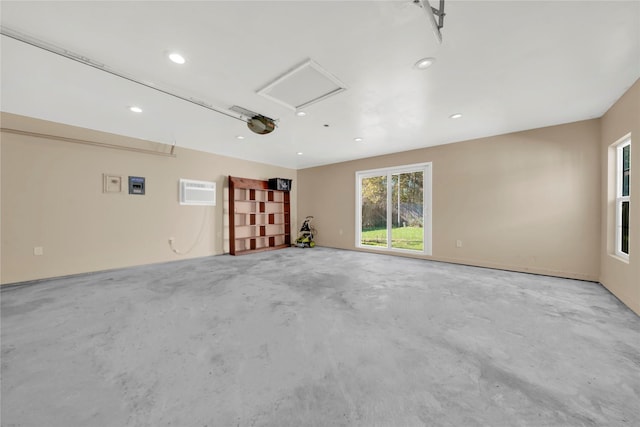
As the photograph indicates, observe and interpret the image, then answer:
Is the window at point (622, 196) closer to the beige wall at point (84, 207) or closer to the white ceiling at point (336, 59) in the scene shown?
the white ceiling at point (336, 59)

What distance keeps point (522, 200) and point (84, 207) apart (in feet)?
24.7

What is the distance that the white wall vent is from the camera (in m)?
5.02

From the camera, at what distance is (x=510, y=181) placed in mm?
4047

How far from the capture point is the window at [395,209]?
201 inches

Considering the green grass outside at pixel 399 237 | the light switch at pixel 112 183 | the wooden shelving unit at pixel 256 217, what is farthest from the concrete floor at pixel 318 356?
the wooden shelving unit at pixel 256 217

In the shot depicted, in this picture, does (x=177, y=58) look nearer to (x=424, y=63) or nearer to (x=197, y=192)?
(x=424, y=63)

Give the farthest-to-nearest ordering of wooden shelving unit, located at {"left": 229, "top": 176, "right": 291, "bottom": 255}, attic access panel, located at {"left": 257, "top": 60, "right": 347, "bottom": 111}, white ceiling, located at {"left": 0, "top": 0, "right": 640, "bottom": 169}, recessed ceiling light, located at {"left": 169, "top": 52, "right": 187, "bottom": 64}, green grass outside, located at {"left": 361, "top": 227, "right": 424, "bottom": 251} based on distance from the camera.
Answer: wooden shelving unit, located at {"left": 229, "top": 176, "right": 291, "bottom": 255}, green grass outside, located at {"left": 361, "top": 227, "right": 424, "bottom": 251}, attic access panel, located at {"left": 257, "top": 60, "right": 347, "bottom": 111}, recessed ceiling light, located at {"left": 169, "top": 52, "right": 187, "bottom": 64}, white ceiling, located at {"left": 0, "top": 0, "right": 640, "bottom": 169}

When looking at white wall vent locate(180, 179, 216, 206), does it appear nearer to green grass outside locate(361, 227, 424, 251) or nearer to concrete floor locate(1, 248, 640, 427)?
concrete floor locate(1, 248, 640, 427)

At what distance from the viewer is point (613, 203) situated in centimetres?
313

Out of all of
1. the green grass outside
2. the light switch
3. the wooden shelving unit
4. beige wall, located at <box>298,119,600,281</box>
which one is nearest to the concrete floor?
beige wall, located at <box>298,119,600,281</box>

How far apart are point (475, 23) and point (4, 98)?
5280mm

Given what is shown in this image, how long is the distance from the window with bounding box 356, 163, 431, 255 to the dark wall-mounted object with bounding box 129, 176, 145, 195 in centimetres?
486

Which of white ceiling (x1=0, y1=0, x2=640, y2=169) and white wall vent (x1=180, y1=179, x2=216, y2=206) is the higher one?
white ceiling (x1=0, y1=0, x2=640, y2=169)

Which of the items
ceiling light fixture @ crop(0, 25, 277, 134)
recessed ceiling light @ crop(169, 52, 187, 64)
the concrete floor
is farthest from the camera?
recessed ceiling light @ crop(169, 52, 187, 64)
